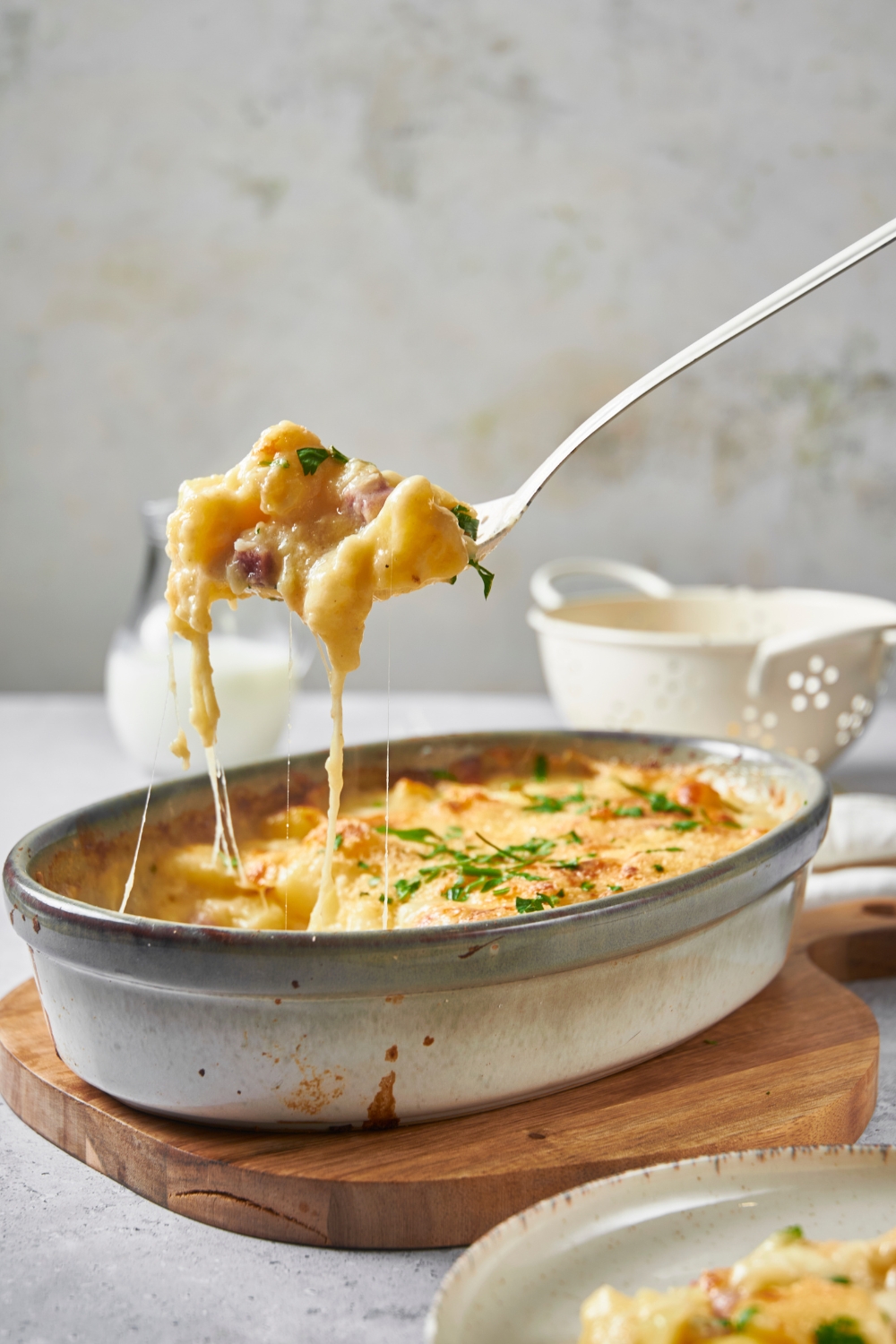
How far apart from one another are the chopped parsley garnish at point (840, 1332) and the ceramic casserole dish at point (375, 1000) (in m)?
0.36

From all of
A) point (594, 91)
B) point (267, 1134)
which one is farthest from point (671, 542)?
point (267, 1134)

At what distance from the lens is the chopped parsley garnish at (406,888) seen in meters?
1.24

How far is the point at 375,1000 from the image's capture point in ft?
3.18

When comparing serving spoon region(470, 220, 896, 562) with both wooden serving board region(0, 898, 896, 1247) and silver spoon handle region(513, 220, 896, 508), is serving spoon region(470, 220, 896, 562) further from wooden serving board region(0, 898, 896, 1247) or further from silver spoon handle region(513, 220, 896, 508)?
wooden serving board region(0, 898, 896, 1247)

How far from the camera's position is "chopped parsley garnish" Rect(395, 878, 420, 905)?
1.24 meters

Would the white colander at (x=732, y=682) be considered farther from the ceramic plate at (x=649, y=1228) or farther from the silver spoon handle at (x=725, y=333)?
the ceramic plate at (x=649, y=1228)

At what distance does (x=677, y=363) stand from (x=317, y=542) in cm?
41

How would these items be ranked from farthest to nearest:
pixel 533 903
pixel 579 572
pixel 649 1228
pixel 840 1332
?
pixel 579 572
pixel 533 903
pixel 649 1228
pixel 840 1332

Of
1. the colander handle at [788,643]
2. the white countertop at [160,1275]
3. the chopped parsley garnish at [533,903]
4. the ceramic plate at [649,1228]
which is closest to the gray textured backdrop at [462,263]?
the colander handle at [788,643]

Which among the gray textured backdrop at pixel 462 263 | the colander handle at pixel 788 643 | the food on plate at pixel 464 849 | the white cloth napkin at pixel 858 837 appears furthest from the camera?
the gray textured backdrop at pixel 462 263

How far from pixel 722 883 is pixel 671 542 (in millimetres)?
Result: 2674

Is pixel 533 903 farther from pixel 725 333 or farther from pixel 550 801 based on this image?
pixel 725 333

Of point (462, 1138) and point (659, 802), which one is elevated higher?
point (659, 802)

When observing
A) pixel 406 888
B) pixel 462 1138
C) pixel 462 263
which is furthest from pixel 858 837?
pixel 462 263
